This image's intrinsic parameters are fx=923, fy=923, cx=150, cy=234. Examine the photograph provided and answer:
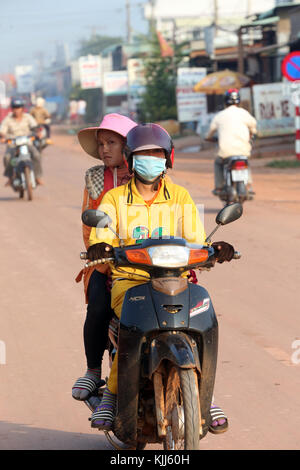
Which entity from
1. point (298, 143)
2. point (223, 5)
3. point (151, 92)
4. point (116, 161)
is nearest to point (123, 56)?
point (223, 5)

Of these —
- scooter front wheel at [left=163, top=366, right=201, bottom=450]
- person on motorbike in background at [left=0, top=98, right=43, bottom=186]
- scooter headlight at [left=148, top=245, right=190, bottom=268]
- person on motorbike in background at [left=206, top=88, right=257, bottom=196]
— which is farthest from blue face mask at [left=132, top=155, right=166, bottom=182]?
person on motorbike in background at [left=0, top=98, right=43, bottom=186]

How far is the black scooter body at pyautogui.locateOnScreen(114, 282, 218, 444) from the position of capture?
3.78 m

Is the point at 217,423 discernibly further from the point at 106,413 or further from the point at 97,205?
the point at 97,205

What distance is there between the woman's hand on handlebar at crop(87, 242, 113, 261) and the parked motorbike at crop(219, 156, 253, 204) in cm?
932

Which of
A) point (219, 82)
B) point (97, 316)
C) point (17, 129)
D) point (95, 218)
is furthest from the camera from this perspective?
point (219, 82)

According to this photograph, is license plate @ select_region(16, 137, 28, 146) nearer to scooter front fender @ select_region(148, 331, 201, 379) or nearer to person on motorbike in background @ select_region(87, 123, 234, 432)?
person on motorbike in background @ select_region(87, 123, 234, 432)

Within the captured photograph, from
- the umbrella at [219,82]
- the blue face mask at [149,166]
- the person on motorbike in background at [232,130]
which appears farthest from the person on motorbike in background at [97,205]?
the umbrella at [219,82]

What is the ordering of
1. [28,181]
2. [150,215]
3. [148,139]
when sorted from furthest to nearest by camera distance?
[28,181] → [150,215] → [148,139]

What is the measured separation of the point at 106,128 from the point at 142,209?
2.83 feet

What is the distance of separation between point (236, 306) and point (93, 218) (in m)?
4.04

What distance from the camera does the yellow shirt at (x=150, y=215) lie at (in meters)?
4.36

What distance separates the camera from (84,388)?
4660 millimetres

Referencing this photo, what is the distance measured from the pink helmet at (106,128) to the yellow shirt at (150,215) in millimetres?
735

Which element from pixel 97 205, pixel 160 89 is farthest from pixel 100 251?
pixel 160 89
